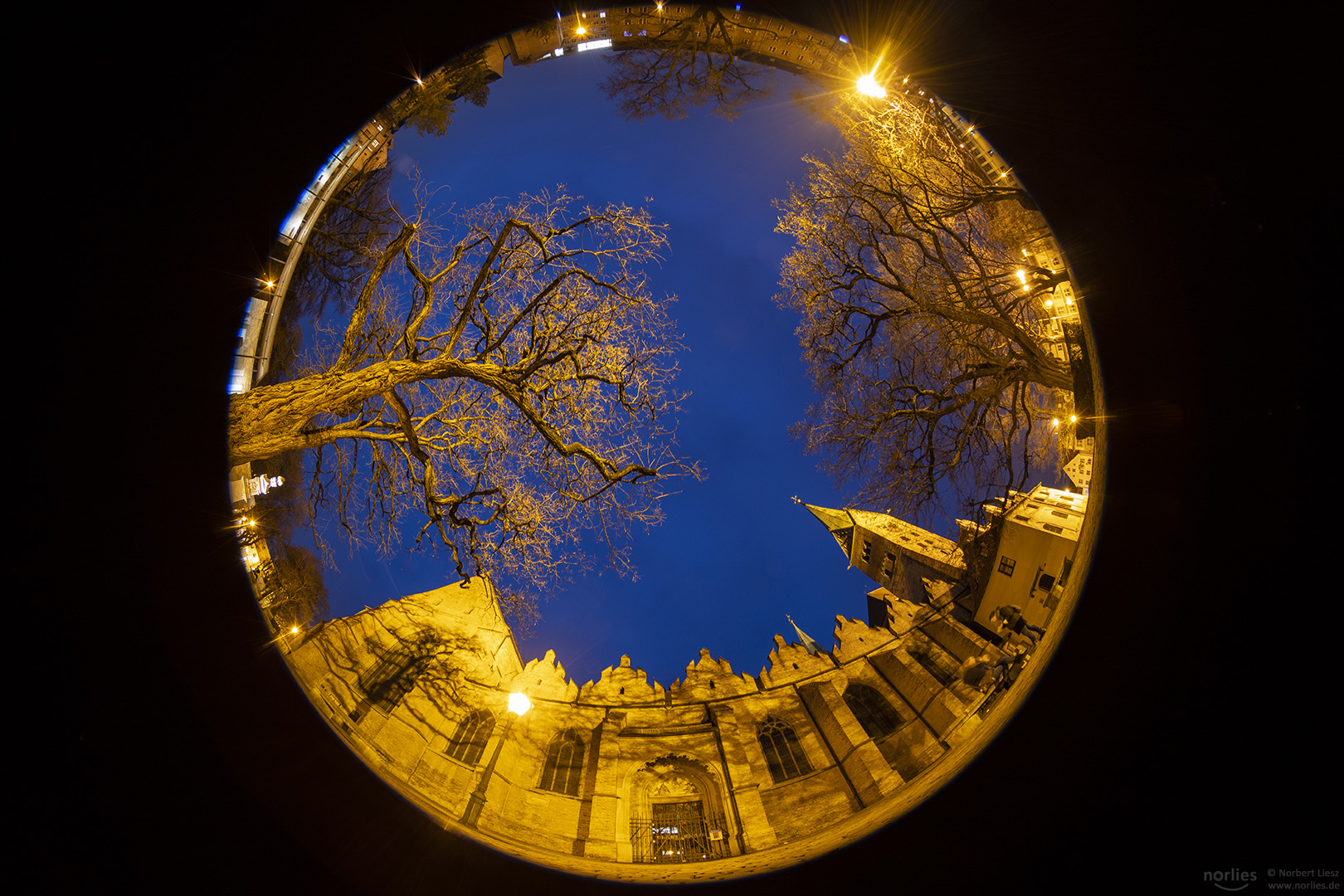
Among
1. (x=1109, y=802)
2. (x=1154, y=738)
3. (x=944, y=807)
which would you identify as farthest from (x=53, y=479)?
(x=1154, y=738)

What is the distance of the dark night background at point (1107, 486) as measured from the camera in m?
2.68

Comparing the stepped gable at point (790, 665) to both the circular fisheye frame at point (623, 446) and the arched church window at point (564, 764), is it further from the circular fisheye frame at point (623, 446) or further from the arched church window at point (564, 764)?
the arched church window at point (564, 764)

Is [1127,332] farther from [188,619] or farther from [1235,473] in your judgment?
[188,619]

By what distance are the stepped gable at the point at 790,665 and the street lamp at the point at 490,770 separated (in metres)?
6.04

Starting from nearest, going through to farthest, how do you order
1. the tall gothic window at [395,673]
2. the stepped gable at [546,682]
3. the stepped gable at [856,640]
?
the tall gothic window at [395,673]
the stepped gable at [546,682]
the stepped gable at [856,640]

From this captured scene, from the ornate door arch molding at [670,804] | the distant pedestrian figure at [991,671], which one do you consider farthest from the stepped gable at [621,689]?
the distant pedestrian figure at [991,671]

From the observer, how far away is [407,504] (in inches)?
244

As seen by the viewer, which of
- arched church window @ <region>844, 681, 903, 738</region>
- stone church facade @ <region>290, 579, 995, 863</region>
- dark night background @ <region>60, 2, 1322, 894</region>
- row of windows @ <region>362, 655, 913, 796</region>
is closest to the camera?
dark night background @ <region>60, 2, 1322, 894</region>

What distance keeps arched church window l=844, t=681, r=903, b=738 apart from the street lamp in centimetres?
530

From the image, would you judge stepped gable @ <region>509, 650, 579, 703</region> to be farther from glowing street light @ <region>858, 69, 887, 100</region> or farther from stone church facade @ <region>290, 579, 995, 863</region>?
glowing street light @ <region>858, 69, 887, 100</region>

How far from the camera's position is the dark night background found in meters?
2.68

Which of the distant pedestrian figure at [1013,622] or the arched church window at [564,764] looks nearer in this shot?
→ the distant pedestrian figure at [1013,622]

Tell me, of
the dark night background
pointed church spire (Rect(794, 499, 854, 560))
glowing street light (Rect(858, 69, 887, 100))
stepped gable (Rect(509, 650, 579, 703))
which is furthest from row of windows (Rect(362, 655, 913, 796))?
pointed church spire (Rect(794, 499, 854, 560))

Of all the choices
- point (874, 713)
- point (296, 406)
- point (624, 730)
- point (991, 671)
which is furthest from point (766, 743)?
point (296, 406)
